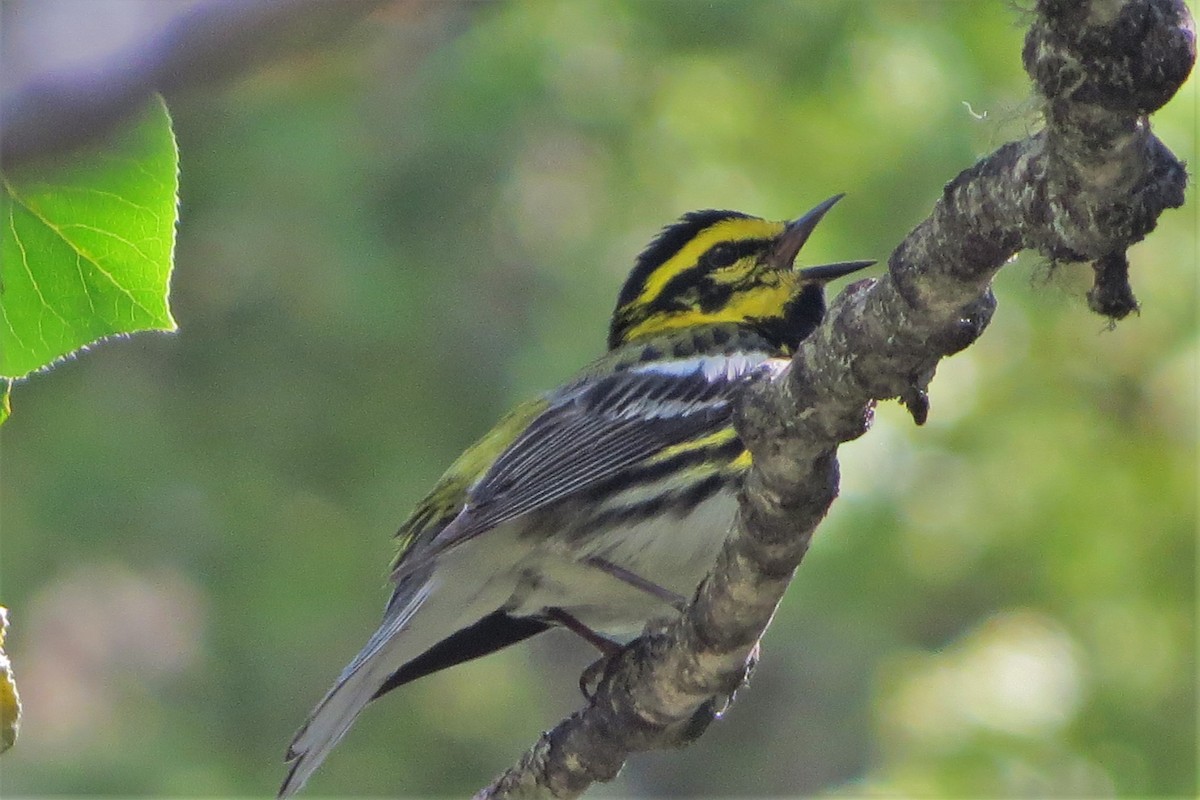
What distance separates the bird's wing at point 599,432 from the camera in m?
3.24

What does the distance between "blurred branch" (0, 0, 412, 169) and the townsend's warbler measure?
2.52 meters

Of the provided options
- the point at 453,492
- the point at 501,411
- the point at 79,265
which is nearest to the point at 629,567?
the point at 453,492

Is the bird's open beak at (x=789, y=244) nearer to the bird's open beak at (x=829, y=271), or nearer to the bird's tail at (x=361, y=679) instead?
the bird's open beak at (x=829, y=271)

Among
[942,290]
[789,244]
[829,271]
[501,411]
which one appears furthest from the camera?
[501,411]

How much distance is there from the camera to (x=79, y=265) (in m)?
1.43

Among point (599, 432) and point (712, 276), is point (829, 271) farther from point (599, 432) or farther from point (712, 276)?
point (599, 432)

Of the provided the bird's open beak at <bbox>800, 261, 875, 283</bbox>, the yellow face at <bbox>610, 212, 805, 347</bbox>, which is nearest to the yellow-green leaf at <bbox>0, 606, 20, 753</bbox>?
the bird's open beak at <bbox>800, 261, 875, 283</bbox>

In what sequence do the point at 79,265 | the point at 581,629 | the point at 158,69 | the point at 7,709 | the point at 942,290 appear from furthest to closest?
the point at 581,629 < the point at 942,290 < the point at 79,265 < the point at 7,709 < the point at 158,69

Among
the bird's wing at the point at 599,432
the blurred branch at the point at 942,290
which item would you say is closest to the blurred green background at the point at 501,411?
the bird's wing at the point at 599,432

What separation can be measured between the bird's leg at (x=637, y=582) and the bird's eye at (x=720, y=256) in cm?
109

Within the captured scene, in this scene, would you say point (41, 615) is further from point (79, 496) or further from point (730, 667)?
point (730, 667)

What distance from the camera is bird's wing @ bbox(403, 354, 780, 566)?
10.6ft

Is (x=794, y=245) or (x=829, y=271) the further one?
(x=794, y=245)

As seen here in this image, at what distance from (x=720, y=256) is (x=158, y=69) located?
138 inches
